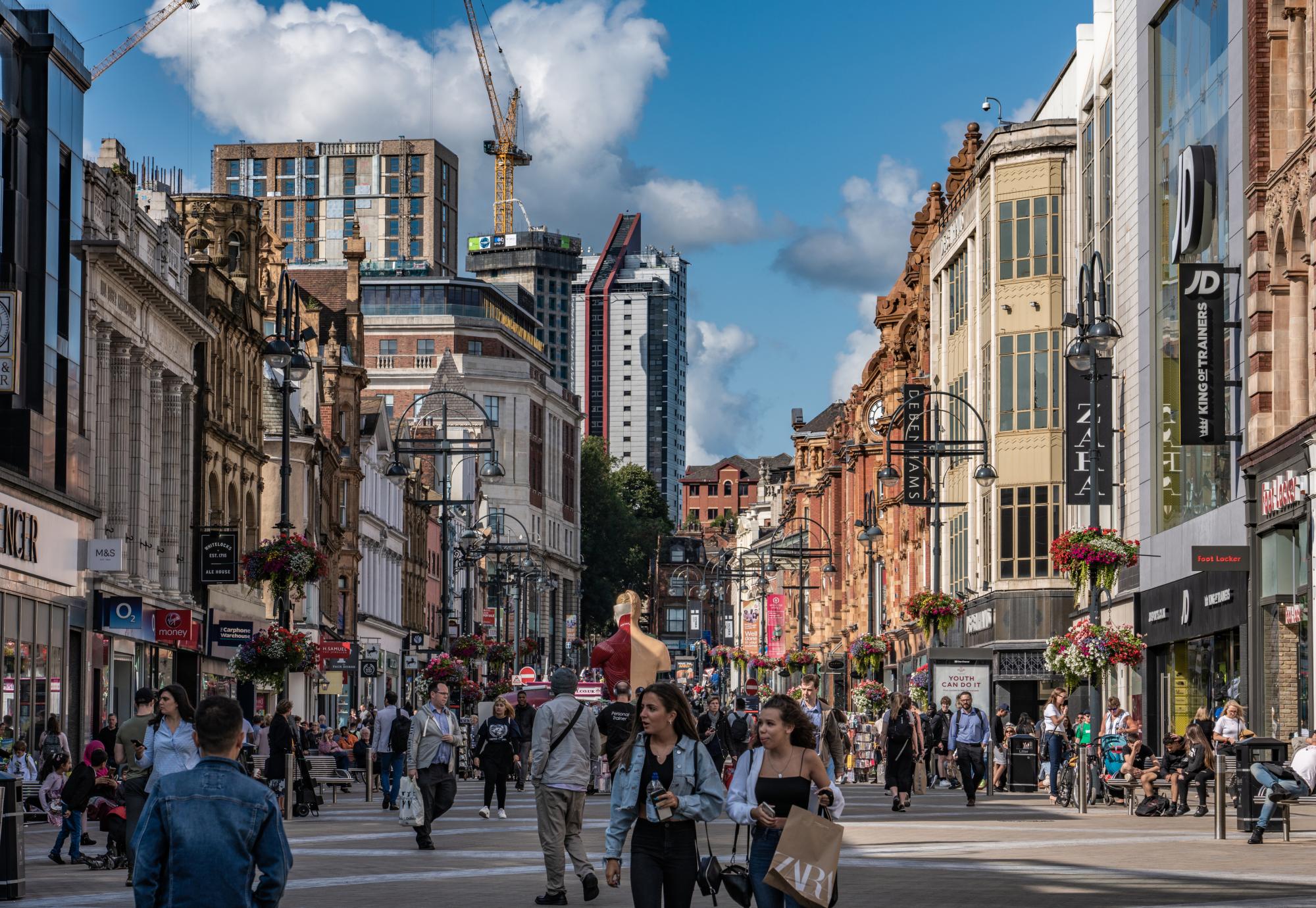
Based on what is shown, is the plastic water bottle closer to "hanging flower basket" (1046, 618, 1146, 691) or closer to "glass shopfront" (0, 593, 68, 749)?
"hanging flower basket" (1046, 618, 1146, 691)

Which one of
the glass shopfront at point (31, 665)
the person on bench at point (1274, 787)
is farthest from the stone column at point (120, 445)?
the person on bench at point (1274, 787)

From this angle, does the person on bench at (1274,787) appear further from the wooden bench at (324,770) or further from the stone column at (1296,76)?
the wooden bench at (324,770)

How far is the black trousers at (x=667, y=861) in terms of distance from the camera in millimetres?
11789

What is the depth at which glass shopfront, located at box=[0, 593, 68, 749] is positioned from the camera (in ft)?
123

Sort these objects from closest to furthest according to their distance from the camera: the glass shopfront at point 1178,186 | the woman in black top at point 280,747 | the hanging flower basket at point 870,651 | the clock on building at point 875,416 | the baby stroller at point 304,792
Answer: the woman in black top at point 280,747 < the baby stroller at point 304,792 < the glass shopfront at point 1178,186 < the hanging flower basket at point 870,651 < the clock on building at point 875,416

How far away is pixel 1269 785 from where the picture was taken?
2345cm

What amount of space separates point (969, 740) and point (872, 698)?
25.7 m

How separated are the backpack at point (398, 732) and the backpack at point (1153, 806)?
1060cm

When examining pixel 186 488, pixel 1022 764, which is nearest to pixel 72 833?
pixel 1022 764

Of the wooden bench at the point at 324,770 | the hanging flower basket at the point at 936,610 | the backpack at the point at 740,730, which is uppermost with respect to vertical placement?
the hanging flower basket at the point at 936,610

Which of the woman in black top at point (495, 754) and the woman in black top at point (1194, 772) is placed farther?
the woman in black top at point (495, 754)

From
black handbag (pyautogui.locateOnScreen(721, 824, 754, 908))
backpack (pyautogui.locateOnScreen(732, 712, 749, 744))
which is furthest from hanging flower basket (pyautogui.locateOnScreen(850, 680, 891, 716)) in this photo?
black handbag (pyautogui.locateOnScreen(721, 824, 754, 908))

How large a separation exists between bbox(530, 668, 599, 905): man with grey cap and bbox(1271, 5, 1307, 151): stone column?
20.5 m

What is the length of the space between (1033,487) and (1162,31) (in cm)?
1914
